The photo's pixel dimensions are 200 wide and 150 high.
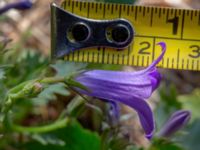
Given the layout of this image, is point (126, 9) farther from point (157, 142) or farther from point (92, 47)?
point (157, 142)

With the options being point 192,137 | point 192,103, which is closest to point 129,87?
point 192,137

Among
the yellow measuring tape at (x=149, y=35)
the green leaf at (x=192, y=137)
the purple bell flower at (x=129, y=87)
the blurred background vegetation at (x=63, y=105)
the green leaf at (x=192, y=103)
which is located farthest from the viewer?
the green leaf at (x=192, y=103)

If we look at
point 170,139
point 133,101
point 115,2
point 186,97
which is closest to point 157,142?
point 170,139

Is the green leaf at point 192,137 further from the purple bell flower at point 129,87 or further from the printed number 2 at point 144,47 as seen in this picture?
the purple bell flower at point 129,87

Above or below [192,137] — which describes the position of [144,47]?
above

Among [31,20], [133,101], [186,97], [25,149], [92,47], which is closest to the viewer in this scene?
[133,101]

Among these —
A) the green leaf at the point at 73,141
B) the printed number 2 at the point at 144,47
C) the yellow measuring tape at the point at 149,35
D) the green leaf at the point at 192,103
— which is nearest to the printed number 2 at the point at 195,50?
the yellow measuring tape at the point at 149,35

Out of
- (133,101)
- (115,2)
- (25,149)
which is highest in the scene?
(115,2)

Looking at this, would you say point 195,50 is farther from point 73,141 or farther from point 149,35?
point 73,141
